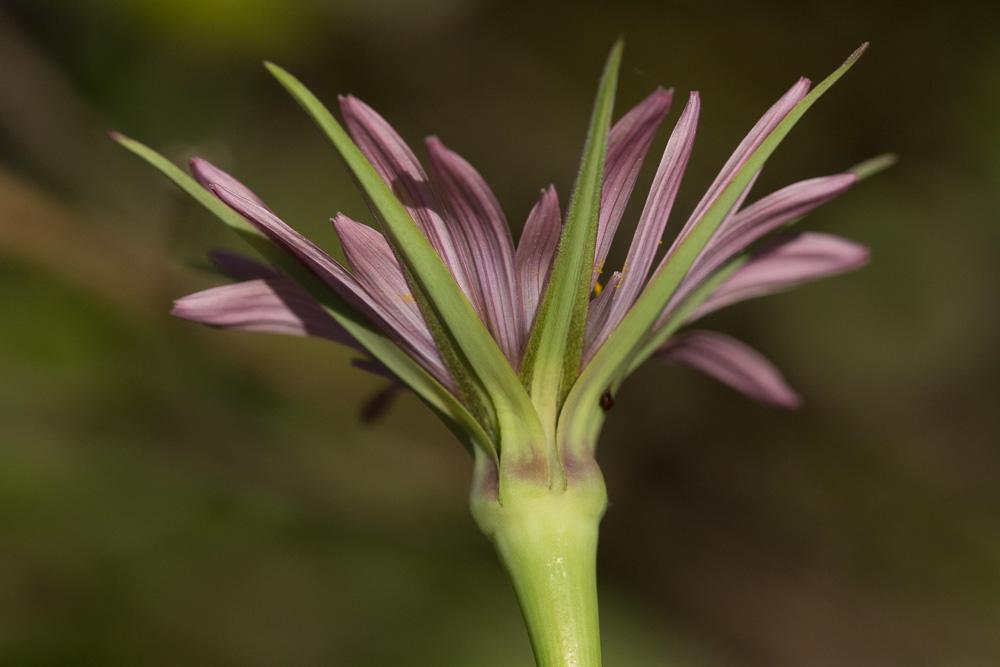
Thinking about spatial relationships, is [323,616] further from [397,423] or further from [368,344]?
[368,344]

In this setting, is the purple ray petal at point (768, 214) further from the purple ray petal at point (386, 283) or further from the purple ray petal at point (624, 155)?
the purple ray petal at point (386, 283)

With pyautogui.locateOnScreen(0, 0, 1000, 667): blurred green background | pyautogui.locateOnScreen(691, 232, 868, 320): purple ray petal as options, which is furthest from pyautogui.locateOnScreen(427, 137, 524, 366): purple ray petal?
pyautogui.locateOnScreen(0, 0, 1000, 667): blurred green background

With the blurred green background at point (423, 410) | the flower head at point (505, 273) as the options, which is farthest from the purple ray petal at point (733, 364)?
the blurred green background at point (423, 410)

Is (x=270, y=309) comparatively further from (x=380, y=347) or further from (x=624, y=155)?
(x=624, y=155)

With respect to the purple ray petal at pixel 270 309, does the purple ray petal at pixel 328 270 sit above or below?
above

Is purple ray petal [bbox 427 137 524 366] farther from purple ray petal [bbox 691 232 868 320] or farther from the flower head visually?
purple ray petal [bbox 691 232 868 320]

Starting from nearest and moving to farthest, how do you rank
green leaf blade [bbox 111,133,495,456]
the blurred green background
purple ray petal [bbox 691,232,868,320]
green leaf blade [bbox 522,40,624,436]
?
green leaf blade [bbox 522,40,624,436], green leaf blade [bbox 111,133,495,456], purple ray petal [bbox 691,232,868,320], the blurred green background

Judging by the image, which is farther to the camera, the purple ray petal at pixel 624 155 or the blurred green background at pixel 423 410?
the blurred green background at pixel 423 410

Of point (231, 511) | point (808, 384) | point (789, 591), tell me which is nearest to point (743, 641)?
point (789, 591)

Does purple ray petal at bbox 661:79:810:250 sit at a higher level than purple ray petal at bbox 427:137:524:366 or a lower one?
higher
